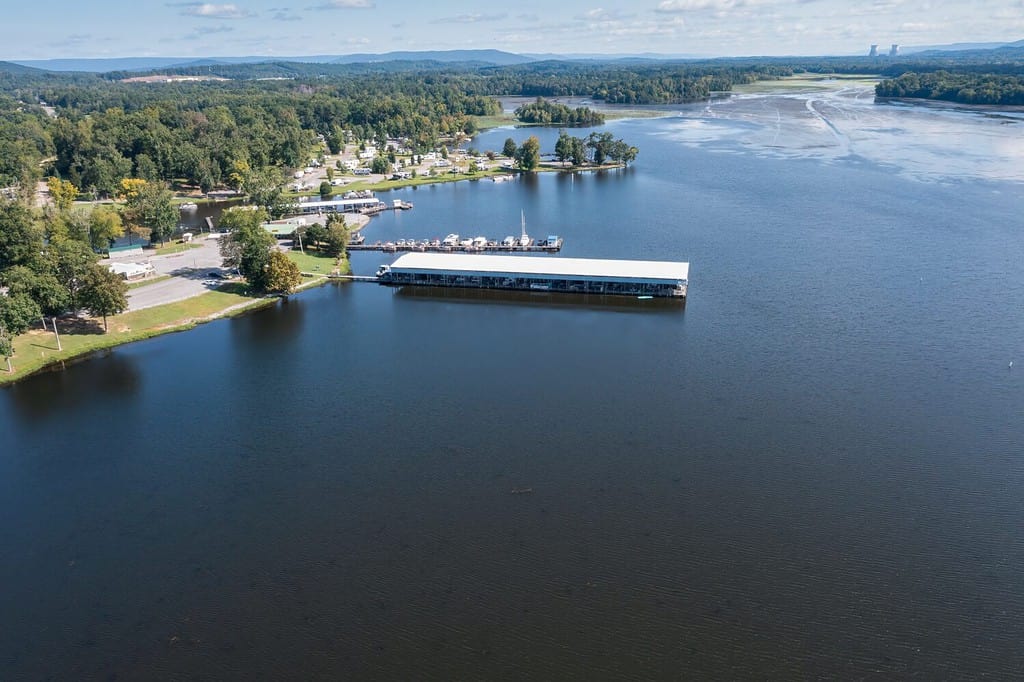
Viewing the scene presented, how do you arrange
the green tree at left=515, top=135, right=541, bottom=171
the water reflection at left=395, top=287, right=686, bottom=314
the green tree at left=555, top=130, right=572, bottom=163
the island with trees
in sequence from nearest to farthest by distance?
the island with trees
the water reflection at left=395, top=287, right=686, bottom=314
the green tree at left=515, top=135, right=541, bottom=171
the green tree at left=555, top=130, right=572, bottom=163

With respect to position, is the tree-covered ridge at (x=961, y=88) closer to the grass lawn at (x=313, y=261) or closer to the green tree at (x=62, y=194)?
the grass lawn at (x=313, y=261)

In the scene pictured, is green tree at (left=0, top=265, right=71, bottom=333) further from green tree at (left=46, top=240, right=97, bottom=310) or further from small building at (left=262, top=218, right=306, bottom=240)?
small building at (left=262, top=218, right=306, bottom=240)

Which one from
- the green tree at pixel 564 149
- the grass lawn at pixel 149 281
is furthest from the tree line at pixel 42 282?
the green tree at pixel 564 149

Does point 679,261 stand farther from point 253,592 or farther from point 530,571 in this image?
point 253,592

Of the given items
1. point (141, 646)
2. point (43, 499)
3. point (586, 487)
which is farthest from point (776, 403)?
point (43, 499)

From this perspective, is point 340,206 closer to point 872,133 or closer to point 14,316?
point 14,316

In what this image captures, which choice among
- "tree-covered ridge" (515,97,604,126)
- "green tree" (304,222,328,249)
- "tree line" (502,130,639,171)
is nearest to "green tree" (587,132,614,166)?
"tree line" (502,130,639,171)
